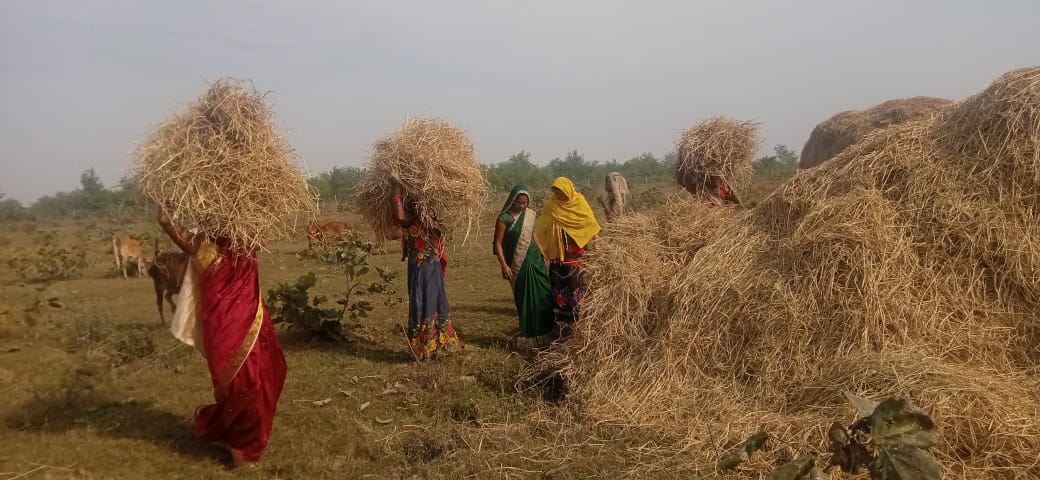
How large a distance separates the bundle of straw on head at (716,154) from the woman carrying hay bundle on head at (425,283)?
319 cm

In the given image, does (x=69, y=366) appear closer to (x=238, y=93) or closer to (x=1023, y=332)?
(x=238, y=93)

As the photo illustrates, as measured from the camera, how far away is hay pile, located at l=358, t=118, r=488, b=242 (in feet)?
19.8

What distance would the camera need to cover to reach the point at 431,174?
19.7ft

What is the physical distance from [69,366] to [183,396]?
1.62m

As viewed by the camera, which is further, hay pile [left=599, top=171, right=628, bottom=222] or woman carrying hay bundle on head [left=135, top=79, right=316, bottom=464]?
hay pile [left=599, top=171, right=628, bottom=222]

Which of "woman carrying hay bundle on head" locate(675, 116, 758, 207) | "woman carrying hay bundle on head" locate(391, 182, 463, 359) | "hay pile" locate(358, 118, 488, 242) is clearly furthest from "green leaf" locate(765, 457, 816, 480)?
"woman carrying hay bundle on head" locate(675, 116, 758, 207)

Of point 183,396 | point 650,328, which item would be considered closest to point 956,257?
point 650,328

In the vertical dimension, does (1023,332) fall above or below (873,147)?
below

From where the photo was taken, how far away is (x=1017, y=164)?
15.2 feet

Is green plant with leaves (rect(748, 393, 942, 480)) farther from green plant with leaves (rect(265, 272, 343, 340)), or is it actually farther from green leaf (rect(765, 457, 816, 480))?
green plant with leaves (rect(265, 272, 343, 340))

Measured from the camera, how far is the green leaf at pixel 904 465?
191 cm

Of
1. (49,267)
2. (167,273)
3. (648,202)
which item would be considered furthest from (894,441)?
(49,267)

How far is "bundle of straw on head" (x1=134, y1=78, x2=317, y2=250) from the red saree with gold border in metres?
0.23

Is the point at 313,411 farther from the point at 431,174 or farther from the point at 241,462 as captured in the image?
the point at 431,174
